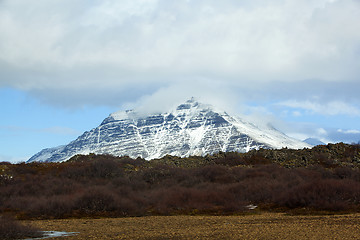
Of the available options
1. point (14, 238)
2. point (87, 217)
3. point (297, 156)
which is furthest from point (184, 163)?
point (14, 238)

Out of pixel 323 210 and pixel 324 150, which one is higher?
pixel 324 150

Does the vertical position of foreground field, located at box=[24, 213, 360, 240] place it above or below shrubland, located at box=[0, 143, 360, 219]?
below

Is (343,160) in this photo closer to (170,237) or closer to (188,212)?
(188,212)

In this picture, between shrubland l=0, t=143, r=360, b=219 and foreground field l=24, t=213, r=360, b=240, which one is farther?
shrubland l=0, t=143, r=360, b=219

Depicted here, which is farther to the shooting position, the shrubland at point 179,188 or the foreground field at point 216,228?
the shrubland at point 179,188

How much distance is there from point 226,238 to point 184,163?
3630 cm

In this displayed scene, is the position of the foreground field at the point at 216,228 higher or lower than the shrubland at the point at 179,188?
lower

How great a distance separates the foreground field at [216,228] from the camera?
16969 mm

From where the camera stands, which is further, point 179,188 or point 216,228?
point 179,188

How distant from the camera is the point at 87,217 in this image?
27.5 m

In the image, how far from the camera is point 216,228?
19.7 meters

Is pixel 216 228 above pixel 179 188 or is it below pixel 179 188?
below

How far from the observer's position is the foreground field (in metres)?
17.0

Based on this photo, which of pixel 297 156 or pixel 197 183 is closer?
pixel 197 183
